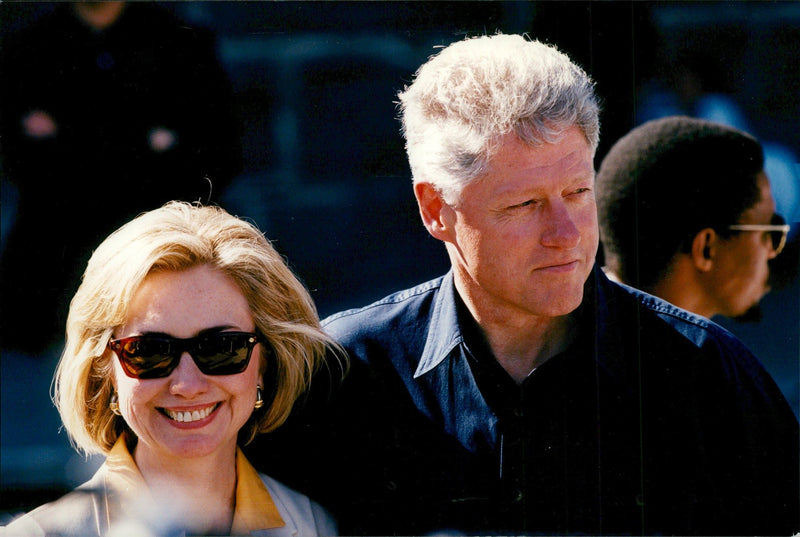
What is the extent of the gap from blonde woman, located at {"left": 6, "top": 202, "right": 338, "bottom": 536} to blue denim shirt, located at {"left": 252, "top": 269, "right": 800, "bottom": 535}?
0.53ft

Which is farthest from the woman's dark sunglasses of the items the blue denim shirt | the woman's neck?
the blue denim shirt

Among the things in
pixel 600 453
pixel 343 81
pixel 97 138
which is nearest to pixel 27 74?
pixel 97 138

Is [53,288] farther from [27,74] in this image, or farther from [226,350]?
[226,350]

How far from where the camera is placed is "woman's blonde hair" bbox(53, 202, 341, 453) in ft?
7.13

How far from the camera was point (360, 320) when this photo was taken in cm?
258

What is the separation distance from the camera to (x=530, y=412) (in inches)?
93.6

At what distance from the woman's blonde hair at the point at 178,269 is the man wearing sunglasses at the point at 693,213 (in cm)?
109

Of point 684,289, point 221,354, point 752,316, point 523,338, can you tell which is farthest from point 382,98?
point 752,316

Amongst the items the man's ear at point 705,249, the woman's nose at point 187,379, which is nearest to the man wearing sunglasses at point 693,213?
the man's ear at point 705,249

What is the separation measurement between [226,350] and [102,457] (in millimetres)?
779

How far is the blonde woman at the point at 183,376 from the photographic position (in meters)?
2.15

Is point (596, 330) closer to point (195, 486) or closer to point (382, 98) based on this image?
point (382, 98)

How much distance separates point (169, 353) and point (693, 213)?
1732mm

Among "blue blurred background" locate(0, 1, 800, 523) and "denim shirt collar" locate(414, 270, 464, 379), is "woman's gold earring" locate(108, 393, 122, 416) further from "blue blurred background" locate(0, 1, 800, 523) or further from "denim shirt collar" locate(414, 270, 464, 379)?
"denim shirt collar" locate(414, 270, 464, 379)
